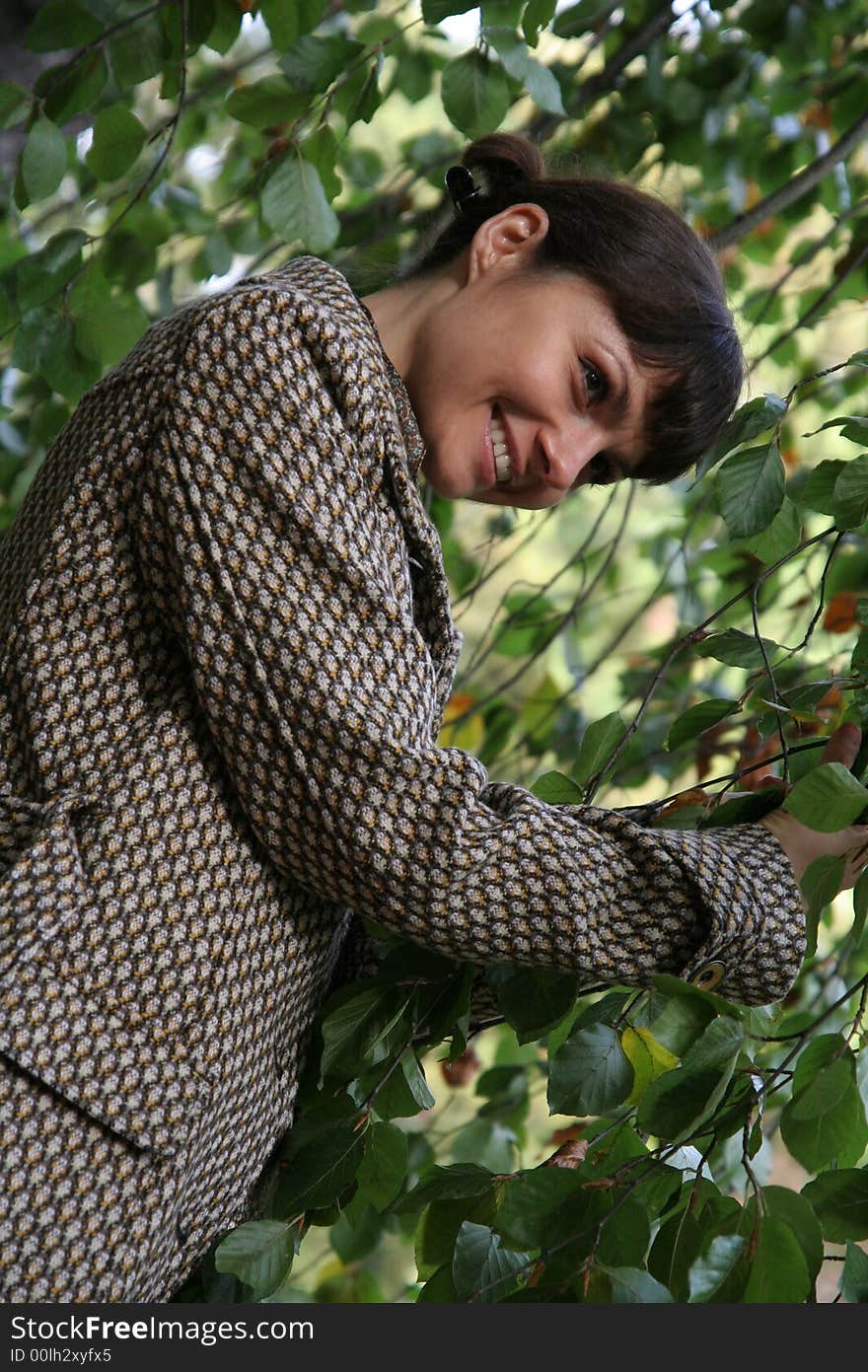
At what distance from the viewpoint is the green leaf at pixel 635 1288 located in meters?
0.44

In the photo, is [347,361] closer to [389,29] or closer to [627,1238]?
[627,1238]

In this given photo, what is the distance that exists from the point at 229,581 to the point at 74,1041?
0.18 m

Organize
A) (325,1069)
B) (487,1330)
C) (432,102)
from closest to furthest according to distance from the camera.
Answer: (487,1330)
(325,1069)
(432,102)

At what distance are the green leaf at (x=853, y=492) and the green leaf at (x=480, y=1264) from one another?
12.2 inches

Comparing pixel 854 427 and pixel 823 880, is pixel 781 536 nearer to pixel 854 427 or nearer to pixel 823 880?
pixel 854 427

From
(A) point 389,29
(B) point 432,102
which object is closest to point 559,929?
(A) point 389,29

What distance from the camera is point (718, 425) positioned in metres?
0.70

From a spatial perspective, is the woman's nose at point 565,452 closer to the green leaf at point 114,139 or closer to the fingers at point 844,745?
the fingers at point 844,745

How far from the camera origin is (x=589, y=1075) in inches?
20.2

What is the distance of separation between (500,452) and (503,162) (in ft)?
0.65

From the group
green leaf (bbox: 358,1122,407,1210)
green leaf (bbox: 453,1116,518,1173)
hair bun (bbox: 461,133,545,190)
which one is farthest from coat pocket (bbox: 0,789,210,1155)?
green leaf (bbox: 453,1116,518,1173)

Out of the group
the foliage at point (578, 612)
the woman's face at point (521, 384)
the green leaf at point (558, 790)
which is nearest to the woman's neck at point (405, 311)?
the woman's face at point (521, 384)

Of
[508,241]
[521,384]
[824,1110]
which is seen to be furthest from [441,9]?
[824,1110]

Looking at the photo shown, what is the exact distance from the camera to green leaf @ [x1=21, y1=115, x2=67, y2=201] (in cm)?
83
